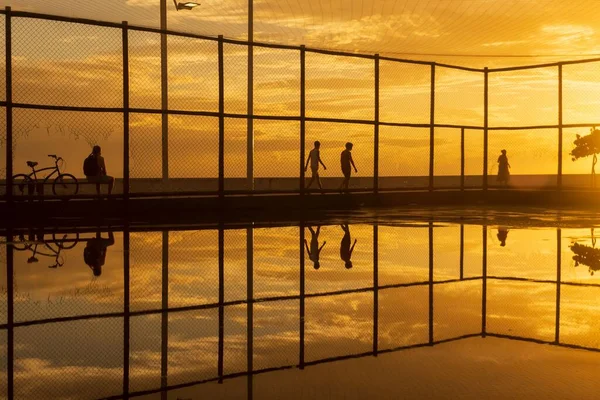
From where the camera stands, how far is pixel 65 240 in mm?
12305

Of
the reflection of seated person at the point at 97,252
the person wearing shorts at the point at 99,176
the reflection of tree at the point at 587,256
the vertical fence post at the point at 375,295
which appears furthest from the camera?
the person wearing shorts at the point at 99,176

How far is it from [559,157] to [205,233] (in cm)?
1222

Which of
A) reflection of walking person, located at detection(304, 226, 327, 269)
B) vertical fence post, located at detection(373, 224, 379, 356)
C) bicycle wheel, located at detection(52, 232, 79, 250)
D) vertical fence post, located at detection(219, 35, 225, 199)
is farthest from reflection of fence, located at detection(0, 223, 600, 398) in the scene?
vertical fence post, located at detection(219, 35, 225, 199)

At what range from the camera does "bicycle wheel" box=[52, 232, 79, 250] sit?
37.8ft

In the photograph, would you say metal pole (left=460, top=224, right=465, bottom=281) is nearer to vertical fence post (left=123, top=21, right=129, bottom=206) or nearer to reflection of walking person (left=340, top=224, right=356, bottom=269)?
reflection of walking person (left=340, top=224, right=356, bottom=269)

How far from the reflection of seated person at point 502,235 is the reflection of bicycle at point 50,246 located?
5477mm

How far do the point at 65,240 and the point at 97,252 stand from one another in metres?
1.80

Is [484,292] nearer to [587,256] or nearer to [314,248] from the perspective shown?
[587,256]

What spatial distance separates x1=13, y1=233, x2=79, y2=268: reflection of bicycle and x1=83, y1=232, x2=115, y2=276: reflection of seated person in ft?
0.79

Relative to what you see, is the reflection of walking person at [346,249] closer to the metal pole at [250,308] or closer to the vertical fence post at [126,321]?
the metal pole at [250,308]

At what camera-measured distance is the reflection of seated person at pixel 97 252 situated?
9312 mm

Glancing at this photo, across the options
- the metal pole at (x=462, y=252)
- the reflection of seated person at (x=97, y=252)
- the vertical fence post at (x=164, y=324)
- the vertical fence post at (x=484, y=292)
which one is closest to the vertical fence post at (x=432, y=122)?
the metal pole at (x=462, y=252)

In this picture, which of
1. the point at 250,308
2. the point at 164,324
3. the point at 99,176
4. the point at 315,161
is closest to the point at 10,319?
the point at 164,324

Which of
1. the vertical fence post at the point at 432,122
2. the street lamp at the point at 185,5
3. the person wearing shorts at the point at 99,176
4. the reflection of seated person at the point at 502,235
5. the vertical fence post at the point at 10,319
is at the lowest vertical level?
the vertical fence post at the point at 10,319
